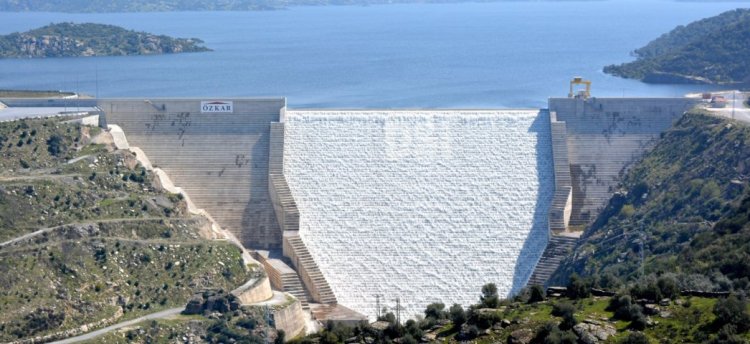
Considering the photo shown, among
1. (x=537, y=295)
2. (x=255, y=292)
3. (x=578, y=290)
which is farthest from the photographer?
(x=255, y=292)

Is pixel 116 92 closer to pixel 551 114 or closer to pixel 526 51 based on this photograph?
pixel 551 114

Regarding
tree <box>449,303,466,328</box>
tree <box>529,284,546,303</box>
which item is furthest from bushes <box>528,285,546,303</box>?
tree <box>449,303,466,328</box>

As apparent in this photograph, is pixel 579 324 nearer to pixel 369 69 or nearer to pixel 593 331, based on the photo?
pixel 593 331

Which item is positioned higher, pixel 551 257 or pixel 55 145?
pixel 55 145

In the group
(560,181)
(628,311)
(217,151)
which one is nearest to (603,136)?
(560,181)

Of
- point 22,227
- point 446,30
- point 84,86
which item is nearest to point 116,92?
point 84,86

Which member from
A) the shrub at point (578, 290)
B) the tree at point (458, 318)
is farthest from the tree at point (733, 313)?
the tree at point (458, 318)

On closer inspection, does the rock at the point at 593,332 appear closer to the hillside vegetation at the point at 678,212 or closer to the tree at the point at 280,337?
the hillside vegetation at the point at 678,212
